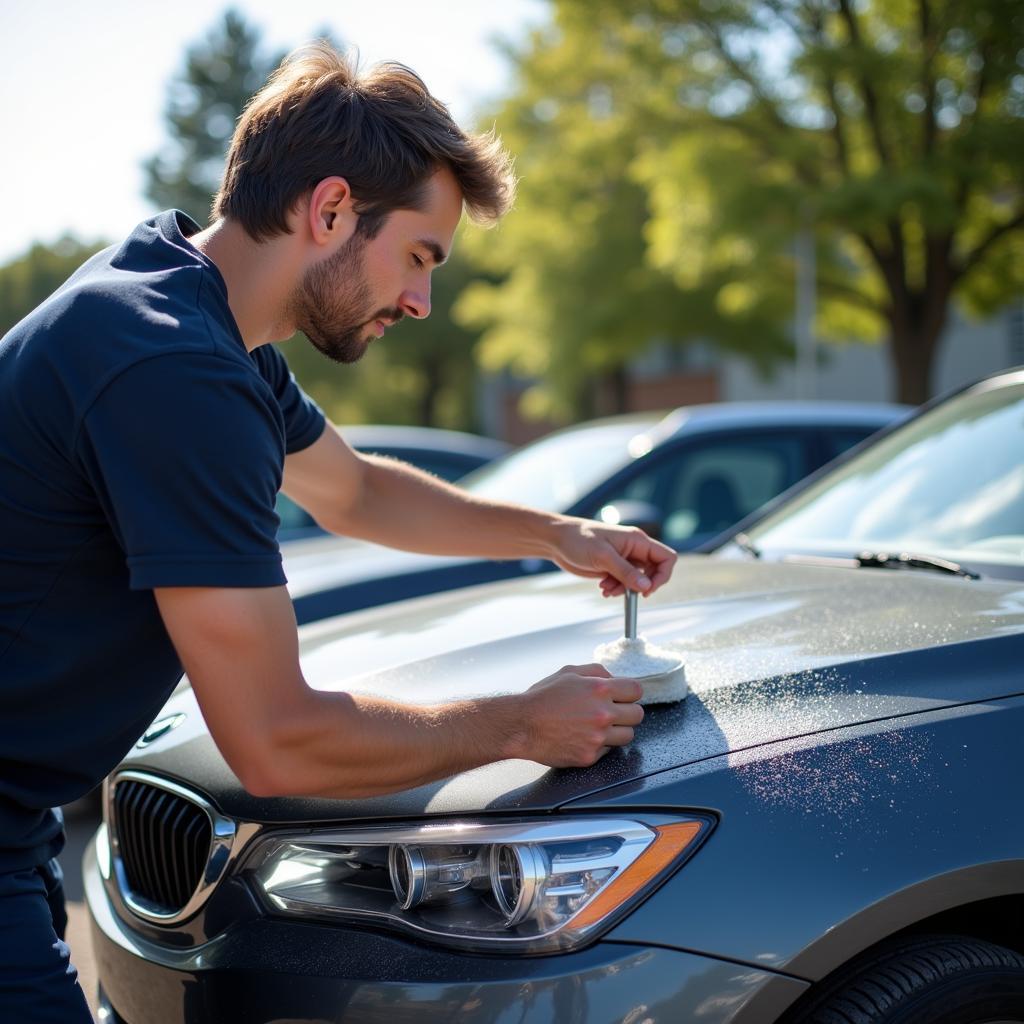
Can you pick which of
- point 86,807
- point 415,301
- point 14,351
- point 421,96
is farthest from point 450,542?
point 86,807

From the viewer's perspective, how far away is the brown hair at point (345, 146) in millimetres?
1941

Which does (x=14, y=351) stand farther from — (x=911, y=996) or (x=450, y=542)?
(x=911, y=996)

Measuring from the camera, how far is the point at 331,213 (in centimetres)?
194

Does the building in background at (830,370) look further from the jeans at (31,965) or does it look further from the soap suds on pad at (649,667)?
the jeans at (31,965)

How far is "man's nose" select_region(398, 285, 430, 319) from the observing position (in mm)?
2080

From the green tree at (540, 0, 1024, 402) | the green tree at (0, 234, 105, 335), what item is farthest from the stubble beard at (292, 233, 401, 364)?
the green tree at (0, 234, 105, 335)

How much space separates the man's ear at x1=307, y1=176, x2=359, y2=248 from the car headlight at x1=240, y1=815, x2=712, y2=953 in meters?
0.92

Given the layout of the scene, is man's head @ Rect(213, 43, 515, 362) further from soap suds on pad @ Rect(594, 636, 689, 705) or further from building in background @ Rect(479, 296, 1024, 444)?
building in background @ Rect(479, 296, 1024, 444)

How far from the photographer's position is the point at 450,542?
288 centimetres

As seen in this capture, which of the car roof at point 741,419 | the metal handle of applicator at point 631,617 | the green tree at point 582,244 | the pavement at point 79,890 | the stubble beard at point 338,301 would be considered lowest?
the pavement at point 79,890

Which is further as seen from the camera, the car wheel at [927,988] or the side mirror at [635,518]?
the side mirror at [635,518]

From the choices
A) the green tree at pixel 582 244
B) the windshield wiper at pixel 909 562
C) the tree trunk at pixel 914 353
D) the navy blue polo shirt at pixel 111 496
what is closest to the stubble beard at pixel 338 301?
the navy blue polo shirt at pixel 111 496

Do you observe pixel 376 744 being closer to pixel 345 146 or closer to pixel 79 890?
pixel 345 146

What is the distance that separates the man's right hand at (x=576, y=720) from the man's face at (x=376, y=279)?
67cm
